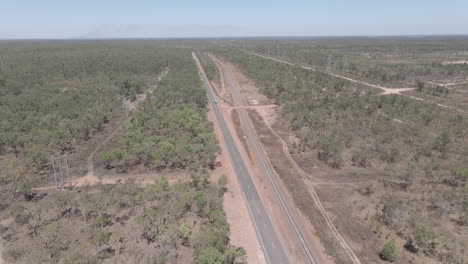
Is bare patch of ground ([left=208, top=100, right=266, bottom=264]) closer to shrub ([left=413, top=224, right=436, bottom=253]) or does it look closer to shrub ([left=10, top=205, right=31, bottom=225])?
shrub ([left=413, top=224, right=436, bottom=253])

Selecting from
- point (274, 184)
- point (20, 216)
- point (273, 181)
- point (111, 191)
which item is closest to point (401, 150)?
point (273, 181)

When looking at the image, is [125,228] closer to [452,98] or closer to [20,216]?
[20,216]

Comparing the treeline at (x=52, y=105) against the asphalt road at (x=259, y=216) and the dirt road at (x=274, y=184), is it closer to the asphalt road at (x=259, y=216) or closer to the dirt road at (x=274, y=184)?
the asphalt road at (x=259, y=216)

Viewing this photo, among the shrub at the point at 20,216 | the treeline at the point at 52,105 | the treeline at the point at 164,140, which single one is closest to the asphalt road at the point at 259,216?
the treeline at the point at 164,140

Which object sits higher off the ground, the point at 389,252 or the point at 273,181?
the point at 389,252

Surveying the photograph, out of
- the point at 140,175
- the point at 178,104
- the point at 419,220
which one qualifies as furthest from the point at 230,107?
the point at 419,220

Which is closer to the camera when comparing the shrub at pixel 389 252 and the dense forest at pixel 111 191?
the shrub at pixel 389 252
